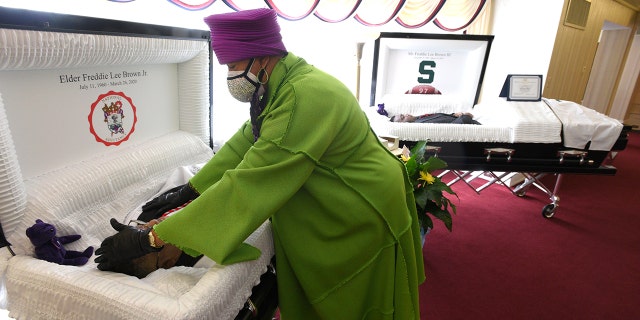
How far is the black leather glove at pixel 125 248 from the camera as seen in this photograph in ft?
2.64

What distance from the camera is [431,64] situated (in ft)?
10.6

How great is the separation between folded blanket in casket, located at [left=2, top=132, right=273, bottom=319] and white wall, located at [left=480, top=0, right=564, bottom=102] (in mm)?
4293

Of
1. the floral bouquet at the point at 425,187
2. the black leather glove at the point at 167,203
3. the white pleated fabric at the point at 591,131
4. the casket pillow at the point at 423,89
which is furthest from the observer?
the casket pillow at the point at 423,89

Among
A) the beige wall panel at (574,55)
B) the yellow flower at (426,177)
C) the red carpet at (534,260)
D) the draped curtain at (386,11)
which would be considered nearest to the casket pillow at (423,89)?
the draped curtain at (386,11)

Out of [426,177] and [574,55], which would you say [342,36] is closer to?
[426,177]

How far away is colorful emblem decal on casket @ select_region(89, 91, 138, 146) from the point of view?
1.22m

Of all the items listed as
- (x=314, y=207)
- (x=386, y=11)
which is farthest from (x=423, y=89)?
(x=314, y=207)

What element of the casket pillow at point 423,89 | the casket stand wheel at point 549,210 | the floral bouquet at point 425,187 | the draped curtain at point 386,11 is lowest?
the casket stand wheel at point 549,210

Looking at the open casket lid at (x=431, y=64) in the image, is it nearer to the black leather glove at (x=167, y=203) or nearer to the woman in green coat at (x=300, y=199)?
the woman in green coat at (x=300, y=199)

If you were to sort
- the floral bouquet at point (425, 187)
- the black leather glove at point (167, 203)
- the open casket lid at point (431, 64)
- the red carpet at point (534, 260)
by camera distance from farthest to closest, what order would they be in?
the open casket lid at point (431, 64) → the red carpet at point (534, 260) → the floral bouquet at point (425, 187) → the black leather glove at point (167, 203)

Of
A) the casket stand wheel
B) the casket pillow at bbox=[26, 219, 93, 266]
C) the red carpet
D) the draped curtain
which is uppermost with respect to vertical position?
the draped curtain

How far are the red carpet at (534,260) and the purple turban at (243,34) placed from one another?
1.62 metres

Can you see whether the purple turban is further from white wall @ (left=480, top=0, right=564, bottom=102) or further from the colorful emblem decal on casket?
white wall @ (left=480, top=0, right=564, bottom=102)

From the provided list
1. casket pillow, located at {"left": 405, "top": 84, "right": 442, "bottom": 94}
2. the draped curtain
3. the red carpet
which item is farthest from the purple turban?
casket pillow, located at {"left": 405, "top": 84, "right": 442, "bottom": 94}
